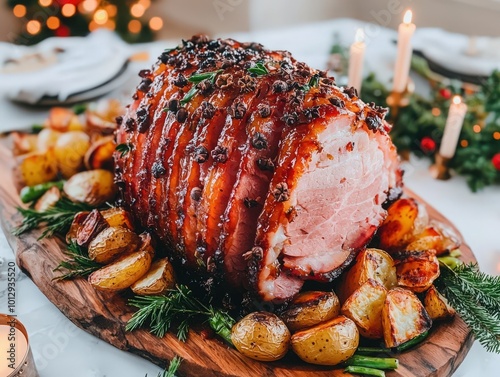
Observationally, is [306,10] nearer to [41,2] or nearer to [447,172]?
[41,2]

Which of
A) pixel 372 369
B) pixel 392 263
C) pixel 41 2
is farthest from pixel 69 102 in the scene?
pixel 372 369

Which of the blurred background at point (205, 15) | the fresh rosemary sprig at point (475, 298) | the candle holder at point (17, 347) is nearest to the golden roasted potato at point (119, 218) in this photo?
the candle holder at point (17, 347)

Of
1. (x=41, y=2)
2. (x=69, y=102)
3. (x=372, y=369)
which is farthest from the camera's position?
(x=41, y=2)

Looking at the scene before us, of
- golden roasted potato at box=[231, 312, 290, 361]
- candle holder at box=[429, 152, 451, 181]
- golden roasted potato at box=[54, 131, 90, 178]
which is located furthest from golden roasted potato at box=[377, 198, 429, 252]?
golden roasted potato at box=[54, 131, 90, 178]

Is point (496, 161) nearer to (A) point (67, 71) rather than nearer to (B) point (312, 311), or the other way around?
(B) point (312, 311)

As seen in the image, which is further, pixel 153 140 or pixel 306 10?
pixel 306 10

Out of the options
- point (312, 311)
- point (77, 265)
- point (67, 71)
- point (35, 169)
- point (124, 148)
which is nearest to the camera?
point (312, 311)

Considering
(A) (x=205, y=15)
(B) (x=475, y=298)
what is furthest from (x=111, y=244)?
(A) (x=205, y=15)
